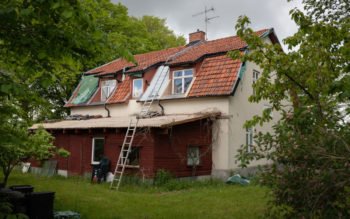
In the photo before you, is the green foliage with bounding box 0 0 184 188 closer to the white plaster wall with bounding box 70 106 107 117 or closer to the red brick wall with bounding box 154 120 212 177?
the red brick wall with bounding box 154 120 212 177

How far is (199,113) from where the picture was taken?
18.9 metres

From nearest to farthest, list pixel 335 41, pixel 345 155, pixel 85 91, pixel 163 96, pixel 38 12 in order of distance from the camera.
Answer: pixel 38 12 → pixel 345 155 → pixel 335 41 → pixel 163 96 → pixel 85 91

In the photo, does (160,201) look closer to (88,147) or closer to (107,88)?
(88,147)

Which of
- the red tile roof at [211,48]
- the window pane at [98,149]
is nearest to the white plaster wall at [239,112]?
the red tile roof at [211,48]

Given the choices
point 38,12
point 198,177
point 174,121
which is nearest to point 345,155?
point 38,12

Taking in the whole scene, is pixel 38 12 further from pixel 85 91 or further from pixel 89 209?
pixel 85 91

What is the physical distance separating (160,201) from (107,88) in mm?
13016

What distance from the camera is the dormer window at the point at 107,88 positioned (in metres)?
23.9

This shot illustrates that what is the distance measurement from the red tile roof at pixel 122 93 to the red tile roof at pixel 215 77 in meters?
4.57

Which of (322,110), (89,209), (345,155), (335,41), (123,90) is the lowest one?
(89,209)

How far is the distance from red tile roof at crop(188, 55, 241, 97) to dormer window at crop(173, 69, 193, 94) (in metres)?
0.55

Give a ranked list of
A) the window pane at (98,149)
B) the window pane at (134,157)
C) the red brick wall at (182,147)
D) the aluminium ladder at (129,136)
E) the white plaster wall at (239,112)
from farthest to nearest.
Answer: the window pane at (98,149) < the white plaster wall at (239,112) < the window pane at (134,157) < the red brick wall at (182,147) < the aluminium ladder at (129,136)

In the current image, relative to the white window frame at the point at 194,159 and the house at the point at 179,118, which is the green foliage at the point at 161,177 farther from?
the white window frame at the point at 194,159

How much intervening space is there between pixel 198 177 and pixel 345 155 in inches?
539
